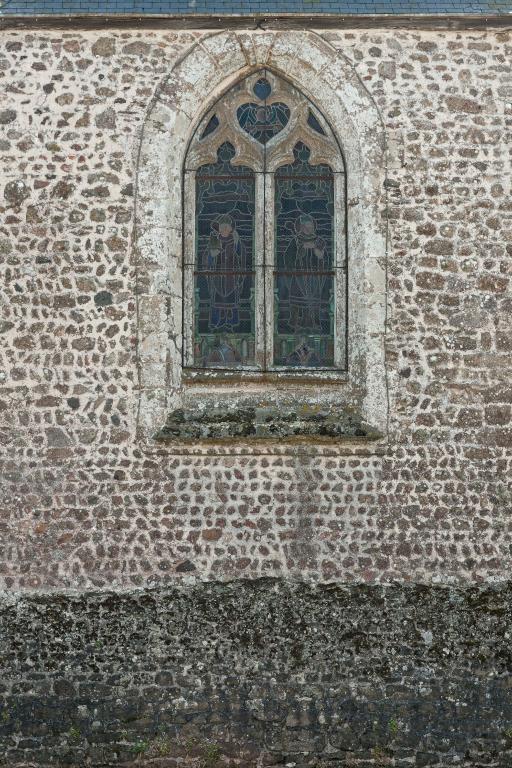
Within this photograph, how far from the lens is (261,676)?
7.18 m

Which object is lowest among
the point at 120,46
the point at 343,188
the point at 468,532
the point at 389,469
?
the point at 468,532

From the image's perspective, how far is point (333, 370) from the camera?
7.73 m

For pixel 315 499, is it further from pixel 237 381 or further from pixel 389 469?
pixel 237 381

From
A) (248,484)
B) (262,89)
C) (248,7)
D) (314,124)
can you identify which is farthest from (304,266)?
(248,7)

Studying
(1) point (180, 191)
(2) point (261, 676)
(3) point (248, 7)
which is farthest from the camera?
(1) point (180, 191)

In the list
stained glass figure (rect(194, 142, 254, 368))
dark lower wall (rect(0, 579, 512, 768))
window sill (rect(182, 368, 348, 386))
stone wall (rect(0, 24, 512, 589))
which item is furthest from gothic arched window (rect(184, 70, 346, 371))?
dark lower wall (rect(0, 579, 512, 768))

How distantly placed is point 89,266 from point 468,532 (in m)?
3.33

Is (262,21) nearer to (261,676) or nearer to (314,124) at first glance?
(314,124)

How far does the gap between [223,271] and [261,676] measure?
295cm

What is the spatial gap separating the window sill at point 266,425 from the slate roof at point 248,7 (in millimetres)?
2889

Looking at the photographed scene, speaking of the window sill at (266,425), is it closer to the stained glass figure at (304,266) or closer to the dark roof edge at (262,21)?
the stained glass figure at (304,266)

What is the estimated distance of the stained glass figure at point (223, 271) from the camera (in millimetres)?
7777

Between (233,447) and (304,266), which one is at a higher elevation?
(304,266)

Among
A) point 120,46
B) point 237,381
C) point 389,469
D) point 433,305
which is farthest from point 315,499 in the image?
point 120,46
